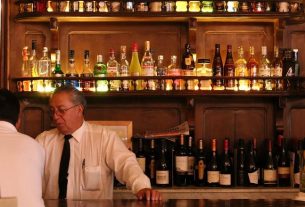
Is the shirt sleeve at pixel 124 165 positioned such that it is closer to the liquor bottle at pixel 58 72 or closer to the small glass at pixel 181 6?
the liquor bottle at pixel 58 72

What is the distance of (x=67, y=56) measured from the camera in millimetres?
3871

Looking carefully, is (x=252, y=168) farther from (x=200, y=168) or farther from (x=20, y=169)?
(x=20, y=169)

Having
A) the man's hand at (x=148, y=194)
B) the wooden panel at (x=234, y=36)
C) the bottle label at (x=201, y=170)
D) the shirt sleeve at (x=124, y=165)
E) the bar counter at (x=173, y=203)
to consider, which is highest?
the wooden panel at (x=234, y=36)

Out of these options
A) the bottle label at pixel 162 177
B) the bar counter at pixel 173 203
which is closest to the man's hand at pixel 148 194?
the bar counter at pixel 173 203

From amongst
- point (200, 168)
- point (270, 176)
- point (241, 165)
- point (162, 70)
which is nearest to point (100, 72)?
point (162, 70)

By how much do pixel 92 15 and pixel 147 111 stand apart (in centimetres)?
74

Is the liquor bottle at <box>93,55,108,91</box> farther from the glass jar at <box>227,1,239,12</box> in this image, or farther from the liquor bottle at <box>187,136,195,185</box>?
the glass jar at <box>227,1,239,12</box>

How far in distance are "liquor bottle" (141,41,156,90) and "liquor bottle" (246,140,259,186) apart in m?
0.78

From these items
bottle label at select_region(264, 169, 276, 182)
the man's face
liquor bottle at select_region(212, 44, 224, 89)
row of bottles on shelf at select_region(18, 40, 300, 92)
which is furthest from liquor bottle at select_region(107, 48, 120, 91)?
bottle label at select_region(264, 169, 276, 182)

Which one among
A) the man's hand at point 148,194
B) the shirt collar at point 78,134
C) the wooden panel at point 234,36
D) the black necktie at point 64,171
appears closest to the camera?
the man's hand at point 148,194

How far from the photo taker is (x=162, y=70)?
3.71 metres

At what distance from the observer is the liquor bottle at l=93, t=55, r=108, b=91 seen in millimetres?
3654

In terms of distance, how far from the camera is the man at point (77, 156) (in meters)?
2.88

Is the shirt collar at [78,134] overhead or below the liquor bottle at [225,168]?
overhead
